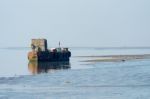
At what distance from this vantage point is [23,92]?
1639 inches

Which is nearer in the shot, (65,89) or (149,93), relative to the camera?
(149,93)

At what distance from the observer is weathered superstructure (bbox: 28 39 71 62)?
9791 cm

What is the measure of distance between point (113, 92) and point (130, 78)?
14.4 meters

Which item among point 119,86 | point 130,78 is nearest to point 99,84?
point 119,86

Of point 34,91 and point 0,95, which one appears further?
point 34,91

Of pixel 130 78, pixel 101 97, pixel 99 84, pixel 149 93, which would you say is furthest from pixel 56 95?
pixel 130 78

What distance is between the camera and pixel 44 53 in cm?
9856

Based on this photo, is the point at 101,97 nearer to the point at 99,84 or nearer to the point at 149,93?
the point at 149,93

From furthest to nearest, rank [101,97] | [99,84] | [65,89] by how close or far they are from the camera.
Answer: [99,84]
[65,89]
[101,97]

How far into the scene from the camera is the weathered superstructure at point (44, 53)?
3855 inches

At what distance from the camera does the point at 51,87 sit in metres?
46.1

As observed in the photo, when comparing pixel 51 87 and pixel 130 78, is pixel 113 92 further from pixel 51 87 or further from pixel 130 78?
pixel 130 78

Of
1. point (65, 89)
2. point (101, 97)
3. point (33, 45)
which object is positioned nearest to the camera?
point (101, 97)

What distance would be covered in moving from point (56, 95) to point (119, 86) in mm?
8685
